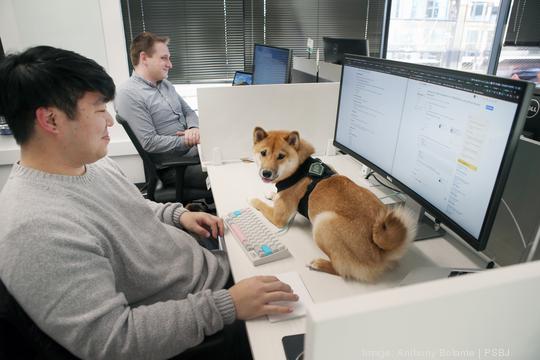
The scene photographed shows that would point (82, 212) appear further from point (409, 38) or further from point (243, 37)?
point (409, 38)

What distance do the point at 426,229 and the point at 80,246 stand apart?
3.26 feet

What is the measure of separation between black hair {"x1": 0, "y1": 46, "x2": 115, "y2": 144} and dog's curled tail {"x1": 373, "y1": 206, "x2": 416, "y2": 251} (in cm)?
77

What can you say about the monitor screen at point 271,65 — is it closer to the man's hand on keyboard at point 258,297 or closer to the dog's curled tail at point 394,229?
the dog's curled tail at point 394,229

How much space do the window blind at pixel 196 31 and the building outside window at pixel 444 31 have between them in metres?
1.81

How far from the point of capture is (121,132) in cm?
314

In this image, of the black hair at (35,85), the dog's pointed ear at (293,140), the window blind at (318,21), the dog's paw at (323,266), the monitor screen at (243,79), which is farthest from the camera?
the window blind at (318,21)

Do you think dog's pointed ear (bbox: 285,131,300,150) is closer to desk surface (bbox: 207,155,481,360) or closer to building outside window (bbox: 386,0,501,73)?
desk surface (bbox: 207,155,481,360)

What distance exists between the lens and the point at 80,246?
2.26ft

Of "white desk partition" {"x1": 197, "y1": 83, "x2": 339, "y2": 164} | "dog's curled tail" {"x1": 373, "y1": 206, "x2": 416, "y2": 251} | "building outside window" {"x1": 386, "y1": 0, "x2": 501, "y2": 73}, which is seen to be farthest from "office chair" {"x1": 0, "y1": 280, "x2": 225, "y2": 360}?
"building outside window" {"x1": 386, "y1": 0, "x2": 501, "y2": 73}

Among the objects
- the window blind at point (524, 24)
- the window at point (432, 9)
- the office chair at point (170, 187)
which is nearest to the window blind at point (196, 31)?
the office chair at point (170, 187)

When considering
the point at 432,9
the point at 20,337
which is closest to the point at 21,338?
the point at 20,337

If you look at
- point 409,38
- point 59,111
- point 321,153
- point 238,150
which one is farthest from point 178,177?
point 409,38

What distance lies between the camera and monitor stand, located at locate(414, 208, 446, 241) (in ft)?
3.56

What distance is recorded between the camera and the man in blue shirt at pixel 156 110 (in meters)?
2.26
